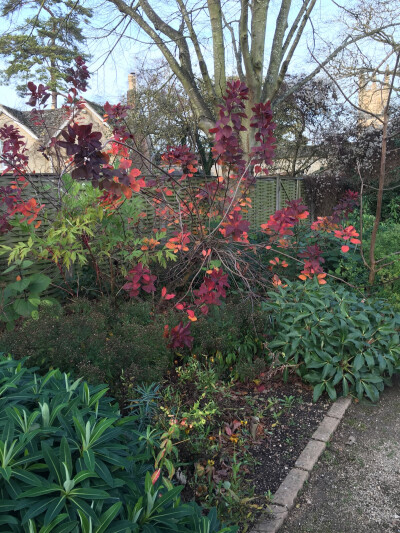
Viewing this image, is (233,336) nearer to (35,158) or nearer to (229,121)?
(229,121)

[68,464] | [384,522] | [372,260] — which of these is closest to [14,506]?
[68,464]

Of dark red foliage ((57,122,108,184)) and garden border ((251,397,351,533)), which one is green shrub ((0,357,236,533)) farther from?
dark red foliage ((57,122,108,184))

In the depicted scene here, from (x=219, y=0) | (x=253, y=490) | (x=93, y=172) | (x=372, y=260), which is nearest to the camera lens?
(x=93, y=172)

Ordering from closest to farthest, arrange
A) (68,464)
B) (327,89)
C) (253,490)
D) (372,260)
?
(68,464) → (253,490) → (372,260) → (327,89)

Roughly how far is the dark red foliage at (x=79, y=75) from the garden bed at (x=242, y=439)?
2760mm

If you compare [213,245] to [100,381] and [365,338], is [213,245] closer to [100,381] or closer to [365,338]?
[365,338]

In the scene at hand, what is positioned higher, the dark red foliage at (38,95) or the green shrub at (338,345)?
the dark red foliage at (38,95)

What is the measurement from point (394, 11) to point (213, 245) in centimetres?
881

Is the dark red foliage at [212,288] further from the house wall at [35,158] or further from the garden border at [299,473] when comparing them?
the house wall at [35,158]

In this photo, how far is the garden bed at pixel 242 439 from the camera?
7.14 feet

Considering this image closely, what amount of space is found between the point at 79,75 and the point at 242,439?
3380mm

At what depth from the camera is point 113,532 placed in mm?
1197

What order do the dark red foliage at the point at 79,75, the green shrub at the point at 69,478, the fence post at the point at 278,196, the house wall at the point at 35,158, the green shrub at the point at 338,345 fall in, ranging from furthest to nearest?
1. the fence post at the point at 278,196
2. the house wall at the point at 35,158
3. the dark red foliage at the point at 79,75
4. the green shrub at the point at 338,345
5. the green shrub at the point at 69,478

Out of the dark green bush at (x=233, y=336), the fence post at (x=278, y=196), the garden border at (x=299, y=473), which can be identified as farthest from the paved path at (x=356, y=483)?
the fence post at (x=278, y=196)
